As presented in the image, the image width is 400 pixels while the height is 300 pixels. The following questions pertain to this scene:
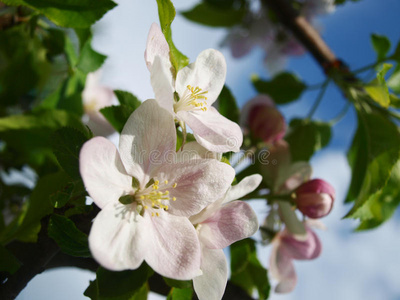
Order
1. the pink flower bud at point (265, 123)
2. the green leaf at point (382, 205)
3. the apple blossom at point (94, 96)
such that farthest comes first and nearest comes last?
the apple blossom at point (94, 96) → the pink flower bud at point (265, 123) → the green leaf at point (382, 205)

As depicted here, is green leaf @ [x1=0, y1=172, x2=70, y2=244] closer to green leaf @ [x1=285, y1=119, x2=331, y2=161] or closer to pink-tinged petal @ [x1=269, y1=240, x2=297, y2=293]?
pink-tinged petal @ [x1=269, y1=240, x2=297, y2=293]

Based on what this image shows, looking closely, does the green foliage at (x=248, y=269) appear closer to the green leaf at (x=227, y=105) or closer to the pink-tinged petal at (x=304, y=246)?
the pink-tinged petal at (x=304, y=246)

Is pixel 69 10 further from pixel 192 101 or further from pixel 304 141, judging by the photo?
pixel 304 141

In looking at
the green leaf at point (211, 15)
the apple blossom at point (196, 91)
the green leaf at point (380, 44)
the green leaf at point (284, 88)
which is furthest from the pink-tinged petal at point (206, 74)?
the green leaf at point (211, 15)

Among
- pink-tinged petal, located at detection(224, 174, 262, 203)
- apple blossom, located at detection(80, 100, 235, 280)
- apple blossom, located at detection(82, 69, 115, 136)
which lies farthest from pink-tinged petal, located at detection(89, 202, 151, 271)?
apple blossom, located at detection(82, 69, 115, 136)

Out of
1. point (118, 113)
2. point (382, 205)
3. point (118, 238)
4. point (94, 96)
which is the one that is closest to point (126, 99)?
point (118, 113)

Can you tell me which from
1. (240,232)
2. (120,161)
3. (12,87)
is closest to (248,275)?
(240,232)
